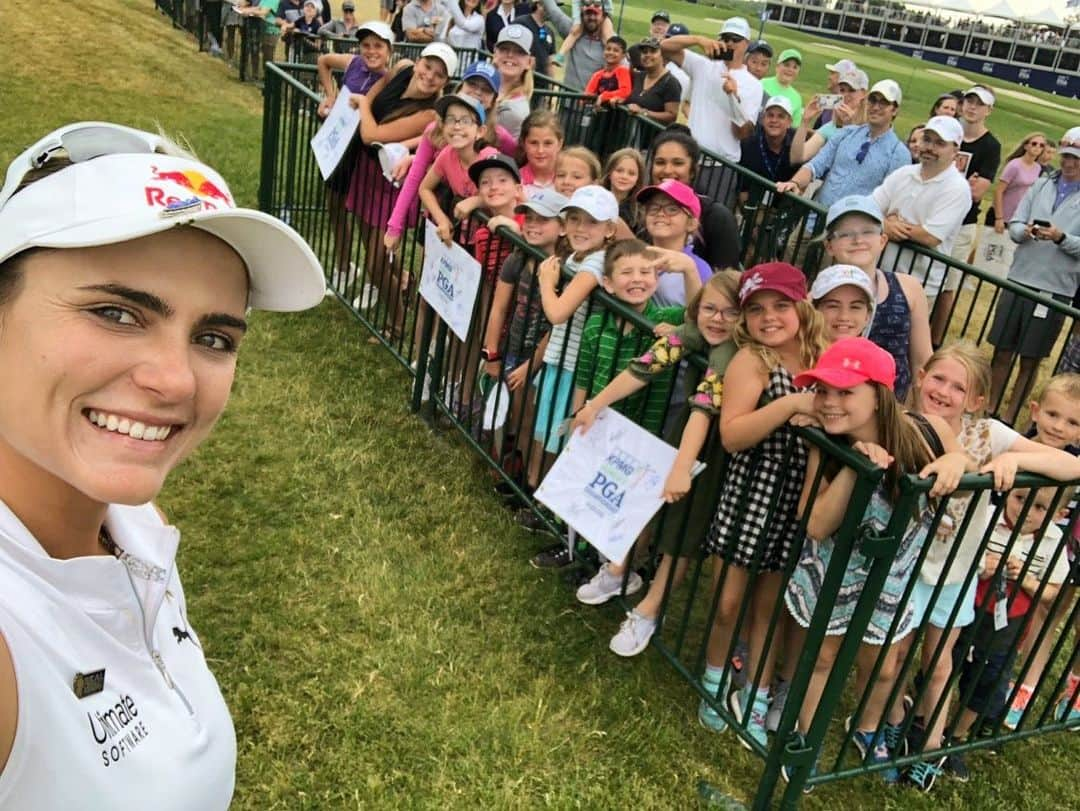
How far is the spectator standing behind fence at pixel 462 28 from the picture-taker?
12.5 metres

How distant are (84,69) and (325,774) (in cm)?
1348

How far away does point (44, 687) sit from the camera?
4.07 ft

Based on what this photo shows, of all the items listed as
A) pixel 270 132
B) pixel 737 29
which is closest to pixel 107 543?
pixel 270 132

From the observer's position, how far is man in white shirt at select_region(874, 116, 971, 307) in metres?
5.92

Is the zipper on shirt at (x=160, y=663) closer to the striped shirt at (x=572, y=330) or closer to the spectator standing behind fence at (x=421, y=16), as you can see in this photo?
the striped shirt at (x=572, y=330)

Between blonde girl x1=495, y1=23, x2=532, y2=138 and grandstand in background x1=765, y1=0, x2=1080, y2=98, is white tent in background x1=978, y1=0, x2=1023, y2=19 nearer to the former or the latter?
grandstand in background x1=765, y1=0, x2=1080, y2=98

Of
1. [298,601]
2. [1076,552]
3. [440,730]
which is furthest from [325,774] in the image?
[1076,552]

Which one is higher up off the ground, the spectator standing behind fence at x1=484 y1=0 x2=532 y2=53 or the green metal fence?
the spectator standing behind fence at x1=484 y1=0 x2=532 y2=53

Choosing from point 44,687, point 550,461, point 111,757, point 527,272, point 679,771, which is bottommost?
point 679,771

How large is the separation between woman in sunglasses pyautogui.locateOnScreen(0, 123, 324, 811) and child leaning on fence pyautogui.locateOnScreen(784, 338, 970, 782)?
1.94m

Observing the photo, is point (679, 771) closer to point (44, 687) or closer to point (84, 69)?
point (44, 687)

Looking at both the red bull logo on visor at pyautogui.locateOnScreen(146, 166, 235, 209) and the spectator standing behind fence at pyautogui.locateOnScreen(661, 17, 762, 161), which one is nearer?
the red bull logo on visor at pyautogui.locateOnScreen(146, 166, 235, 209)

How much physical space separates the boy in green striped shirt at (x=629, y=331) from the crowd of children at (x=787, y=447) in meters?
0.01

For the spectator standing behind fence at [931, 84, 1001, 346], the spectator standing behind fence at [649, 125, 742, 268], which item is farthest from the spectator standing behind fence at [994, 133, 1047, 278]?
the spectator standing behind fence at [649, 125, 742, 268]
